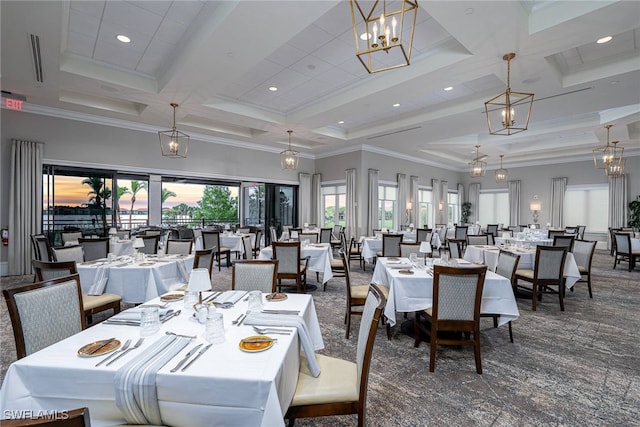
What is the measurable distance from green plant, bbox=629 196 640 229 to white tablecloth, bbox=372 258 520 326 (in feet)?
37.0

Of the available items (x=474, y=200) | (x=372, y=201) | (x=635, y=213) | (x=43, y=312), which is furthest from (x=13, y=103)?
(x=635, y=213)

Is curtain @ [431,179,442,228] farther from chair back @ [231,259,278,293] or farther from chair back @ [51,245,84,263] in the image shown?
chair back @ [51,245,84,263]

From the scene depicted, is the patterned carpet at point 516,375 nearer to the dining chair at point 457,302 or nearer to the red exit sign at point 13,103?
the dining chair at point 457,302

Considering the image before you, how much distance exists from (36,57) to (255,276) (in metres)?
4.78

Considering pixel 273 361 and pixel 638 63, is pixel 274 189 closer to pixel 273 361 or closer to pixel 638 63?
pixel 638 63

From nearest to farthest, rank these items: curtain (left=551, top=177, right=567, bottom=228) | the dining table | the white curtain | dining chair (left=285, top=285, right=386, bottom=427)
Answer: the dining table
dining chair (left=285, top=285, right=386, bottom=427)
the white curtain
curtain (left=551, top=177, right=567, bottom=228)

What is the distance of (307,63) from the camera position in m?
5.22

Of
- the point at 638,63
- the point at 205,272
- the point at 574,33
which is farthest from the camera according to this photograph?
the point at 638,63

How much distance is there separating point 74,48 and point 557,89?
7985 millimetres

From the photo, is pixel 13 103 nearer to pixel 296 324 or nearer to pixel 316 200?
pixel 296 324

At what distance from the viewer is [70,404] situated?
1364 millimetres

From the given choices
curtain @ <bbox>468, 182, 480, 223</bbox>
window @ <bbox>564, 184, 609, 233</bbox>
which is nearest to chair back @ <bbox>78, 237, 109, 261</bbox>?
curtain @ <bbox>468, 182, 480, 223</bbox>

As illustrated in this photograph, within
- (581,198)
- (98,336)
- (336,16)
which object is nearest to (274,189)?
(336,16)

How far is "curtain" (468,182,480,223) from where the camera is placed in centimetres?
1505
